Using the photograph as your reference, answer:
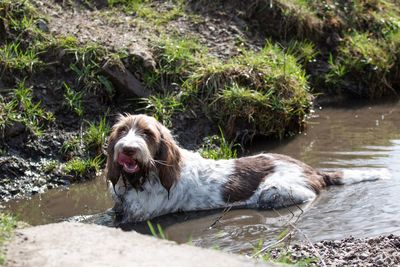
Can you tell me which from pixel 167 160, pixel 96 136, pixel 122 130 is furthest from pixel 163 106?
pixel 122 130

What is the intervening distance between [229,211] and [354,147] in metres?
2.55

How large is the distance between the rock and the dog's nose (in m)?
2.89

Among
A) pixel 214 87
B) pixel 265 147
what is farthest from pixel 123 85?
pixel 265 147

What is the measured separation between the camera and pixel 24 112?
10031mm

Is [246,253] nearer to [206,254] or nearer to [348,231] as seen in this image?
[348,231]

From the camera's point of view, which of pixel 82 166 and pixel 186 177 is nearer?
pixel 186 177

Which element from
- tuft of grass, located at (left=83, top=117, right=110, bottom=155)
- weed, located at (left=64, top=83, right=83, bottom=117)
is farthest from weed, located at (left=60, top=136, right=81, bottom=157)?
weed, located at (left=64, top=83, right=83, bottom=117)

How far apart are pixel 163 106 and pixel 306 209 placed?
2.78 meters

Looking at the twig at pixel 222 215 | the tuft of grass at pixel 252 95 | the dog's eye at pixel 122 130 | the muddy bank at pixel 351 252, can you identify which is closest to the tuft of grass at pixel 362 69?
the tuft of grass at pixel 252 95

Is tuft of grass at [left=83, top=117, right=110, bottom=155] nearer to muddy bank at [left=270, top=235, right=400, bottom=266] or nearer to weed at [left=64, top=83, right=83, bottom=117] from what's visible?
weed at [left=64, top=83, right=83, bottom=117]

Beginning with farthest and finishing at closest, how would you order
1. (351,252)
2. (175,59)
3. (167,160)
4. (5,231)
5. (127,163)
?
(175,59) → (167,160) → (127,163) → (351,252) → (5,231)

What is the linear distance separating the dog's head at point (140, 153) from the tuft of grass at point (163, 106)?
200 cm

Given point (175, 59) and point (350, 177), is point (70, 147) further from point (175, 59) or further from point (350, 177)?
point (350, 177)

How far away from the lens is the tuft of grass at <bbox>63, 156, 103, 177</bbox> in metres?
9.49
